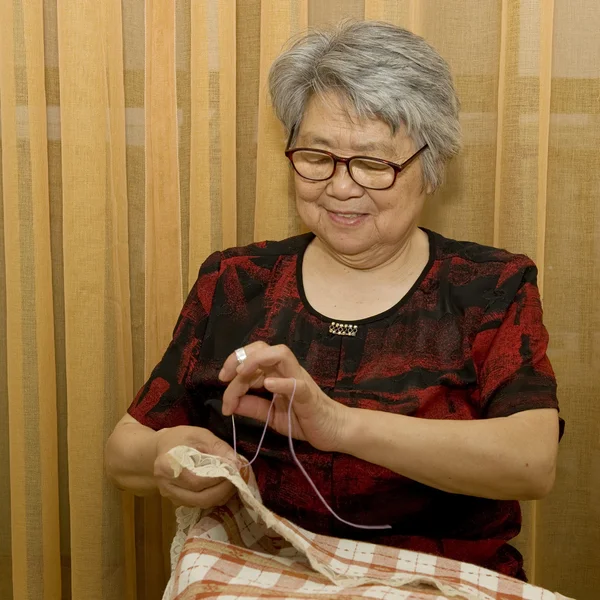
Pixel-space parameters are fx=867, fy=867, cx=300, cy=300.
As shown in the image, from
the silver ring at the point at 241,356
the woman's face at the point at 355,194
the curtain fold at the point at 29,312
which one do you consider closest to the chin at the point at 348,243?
the woman's face at the point at 355,194

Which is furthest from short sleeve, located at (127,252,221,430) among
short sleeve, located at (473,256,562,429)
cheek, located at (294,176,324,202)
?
short sleeve, located at (473,256,562,429)

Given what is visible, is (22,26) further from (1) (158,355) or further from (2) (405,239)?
(2) (405,239)

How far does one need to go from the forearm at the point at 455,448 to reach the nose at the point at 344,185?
0.38 metres

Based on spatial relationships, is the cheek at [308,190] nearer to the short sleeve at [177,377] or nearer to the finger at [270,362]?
the short sleeve at [177,377]

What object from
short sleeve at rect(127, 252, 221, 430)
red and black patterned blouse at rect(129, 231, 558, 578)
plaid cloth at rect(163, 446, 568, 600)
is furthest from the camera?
short sleeve at rect(127, 252, 221, 430)

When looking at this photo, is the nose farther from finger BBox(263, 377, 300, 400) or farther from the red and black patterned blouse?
finger BBox(263, 377, 300, 400)

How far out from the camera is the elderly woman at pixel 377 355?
4.33ft

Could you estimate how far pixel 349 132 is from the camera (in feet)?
4.75

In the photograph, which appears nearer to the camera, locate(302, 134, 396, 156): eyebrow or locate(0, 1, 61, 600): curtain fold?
locate(302, 134, 396, 156): eyebrow

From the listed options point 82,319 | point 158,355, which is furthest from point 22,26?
point 158,355

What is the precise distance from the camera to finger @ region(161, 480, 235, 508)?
134 cm

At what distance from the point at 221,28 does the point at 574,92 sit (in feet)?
2.37

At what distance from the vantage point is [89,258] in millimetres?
1856

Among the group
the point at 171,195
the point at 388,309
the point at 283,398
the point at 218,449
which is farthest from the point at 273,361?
the point at 171,195
